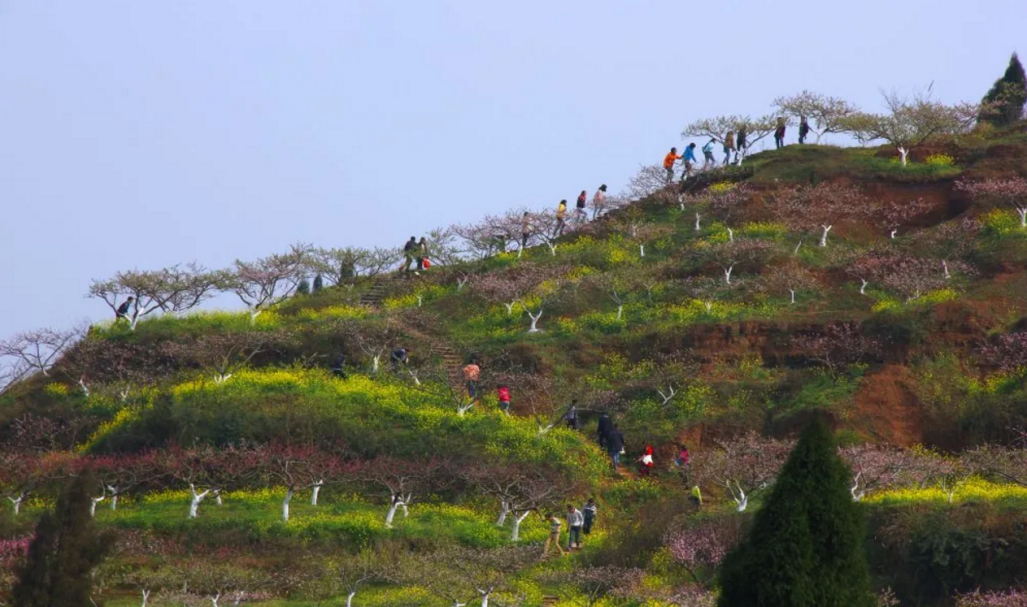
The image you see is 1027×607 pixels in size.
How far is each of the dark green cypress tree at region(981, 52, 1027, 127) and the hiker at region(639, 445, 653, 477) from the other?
34.9 m

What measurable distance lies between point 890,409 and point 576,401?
31.7 ft

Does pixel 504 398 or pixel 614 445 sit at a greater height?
pixel 504 398

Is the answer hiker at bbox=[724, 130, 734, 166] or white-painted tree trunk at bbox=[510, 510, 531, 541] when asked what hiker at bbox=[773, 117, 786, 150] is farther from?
white-painted tree trunk at bbox=[510, 510, 531, 541]

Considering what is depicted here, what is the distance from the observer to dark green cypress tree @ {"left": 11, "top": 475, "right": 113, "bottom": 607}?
94.6ft

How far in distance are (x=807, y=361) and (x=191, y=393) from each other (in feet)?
66.7

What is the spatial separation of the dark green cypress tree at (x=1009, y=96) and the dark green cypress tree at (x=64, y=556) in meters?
54.4

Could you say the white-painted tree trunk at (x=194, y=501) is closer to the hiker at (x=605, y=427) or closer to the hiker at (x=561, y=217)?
the hiker at (x=605, y=427)

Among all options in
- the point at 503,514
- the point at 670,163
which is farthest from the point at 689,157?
the point at 503,514

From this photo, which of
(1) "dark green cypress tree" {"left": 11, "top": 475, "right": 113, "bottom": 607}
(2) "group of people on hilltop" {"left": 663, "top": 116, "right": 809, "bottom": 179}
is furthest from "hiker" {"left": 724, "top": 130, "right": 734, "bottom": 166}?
(1) "dark green cypress tree" {"left": 11, "top": 475, "right": 113, "bottom": 607}

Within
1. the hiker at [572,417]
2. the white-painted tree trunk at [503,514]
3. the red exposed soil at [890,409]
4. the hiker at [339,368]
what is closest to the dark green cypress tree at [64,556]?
the white-painted tree trunk at [503,514]

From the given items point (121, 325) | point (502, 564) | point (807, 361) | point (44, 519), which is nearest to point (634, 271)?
point (807, 361)

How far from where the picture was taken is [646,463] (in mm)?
46062

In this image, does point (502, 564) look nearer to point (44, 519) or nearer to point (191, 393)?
point (44, 519)

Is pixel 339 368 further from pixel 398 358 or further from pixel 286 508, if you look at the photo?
pixel 286 508
